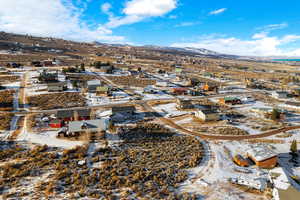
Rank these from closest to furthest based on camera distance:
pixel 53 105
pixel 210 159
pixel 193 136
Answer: pixel 210 159 < pixel 193 136 < pixel 53 105

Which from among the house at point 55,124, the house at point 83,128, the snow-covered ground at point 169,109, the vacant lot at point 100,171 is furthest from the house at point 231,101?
the house at point 55,124

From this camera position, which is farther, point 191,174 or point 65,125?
point 65,125

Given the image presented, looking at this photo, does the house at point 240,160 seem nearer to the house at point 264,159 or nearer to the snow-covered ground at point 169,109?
the house at point 264,159

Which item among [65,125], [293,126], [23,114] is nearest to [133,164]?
[65,125]

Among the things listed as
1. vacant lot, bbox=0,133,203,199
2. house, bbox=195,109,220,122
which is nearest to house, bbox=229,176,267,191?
vacant lot, bbox=0,133,203,199

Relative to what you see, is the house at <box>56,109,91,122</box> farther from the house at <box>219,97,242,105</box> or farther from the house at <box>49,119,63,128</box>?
the house at <box>219,97,242,105</box>

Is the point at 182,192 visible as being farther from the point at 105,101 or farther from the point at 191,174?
the point at 105,101
